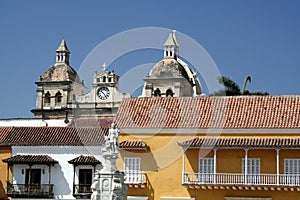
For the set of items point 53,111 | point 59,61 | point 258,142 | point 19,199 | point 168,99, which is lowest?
point 19,199

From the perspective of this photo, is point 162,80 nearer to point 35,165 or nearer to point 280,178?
point 35,165

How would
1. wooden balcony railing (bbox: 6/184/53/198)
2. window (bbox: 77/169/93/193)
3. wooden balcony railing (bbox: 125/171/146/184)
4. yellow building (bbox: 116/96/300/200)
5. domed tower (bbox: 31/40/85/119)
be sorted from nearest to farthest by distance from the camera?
yellow building (bbox: 116/96/300/200) < wooden balcony railing (bbox: 125/171/146/184) < window (bbox: 77/169/93/193) < wooden balcony railing (bbox: 6/184/53/198) < domed tower (bbox: 31/40/85/119)

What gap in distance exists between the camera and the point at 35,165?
3872 centimetres

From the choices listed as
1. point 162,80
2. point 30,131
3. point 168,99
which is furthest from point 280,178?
point 162,80

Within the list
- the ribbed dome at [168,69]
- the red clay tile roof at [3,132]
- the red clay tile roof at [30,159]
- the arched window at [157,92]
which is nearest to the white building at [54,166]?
the red clay tile roof at [30,159]

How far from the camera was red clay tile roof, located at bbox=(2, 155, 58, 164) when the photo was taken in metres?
38.1

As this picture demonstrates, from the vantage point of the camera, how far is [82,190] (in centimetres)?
3772

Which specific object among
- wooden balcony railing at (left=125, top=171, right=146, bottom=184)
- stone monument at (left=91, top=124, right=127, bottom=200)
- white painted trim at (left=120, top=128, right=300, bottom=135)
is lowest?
stone monument at (left=91, top=124, right=127, bottom=200)

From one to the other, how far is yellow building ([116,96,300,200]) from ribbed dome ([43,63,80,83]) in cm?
3036

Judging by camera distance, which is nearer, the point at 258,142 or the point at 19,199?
the point at 258,142

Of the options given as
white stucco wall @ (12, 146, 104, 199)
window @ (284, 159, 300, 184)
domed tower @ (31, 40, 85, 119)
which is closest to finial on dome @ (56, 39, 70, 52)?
domed tower @ (31, 40, 85, 119)

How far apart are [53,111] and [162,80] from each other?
35.8 feet

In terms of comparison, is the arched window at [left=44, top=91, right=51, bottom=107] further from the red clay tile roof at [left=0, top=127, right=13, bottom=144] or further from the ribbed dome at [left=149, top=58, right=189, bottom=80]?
the red clay tile roof at [left=0, top=127, right=13, bottom=144]

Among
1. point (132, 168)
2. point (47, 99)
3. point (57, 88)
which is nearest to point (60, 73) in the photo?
point (57, 88)
